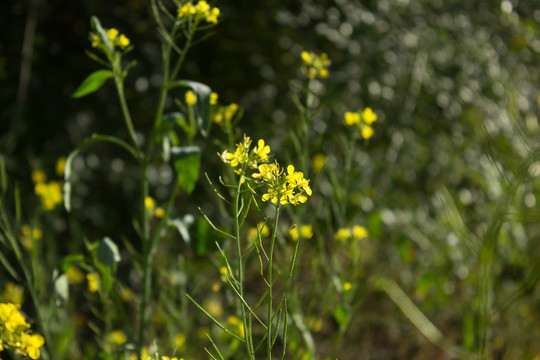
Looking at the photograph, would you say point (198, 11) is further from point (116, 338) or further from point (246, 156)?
point (116, 338)

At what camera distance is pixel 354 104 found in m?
2.08

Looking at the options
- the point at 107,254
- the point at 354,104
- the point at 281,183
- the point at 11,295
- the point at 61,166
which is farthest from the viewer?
the point at 354,104

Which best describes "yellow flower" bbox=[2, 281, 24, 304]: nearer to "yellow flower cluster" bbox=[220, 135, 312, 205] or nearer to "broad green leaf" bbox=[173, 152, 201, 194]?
"broad green leaf" bbox=[173, 152, 201, 194]

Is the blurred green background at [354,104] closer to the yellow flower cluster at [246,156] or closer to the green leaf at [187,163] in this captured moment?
the green leaf at [187,163]

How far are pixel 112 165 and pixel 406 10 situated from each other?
1.32m

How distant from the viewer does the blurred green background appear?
1975 millimetres

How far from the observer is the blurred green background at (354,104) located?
1.97 m

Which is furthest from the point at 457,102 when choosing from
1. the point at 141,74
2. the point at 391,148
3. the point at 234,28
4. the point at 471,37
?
the point at 141,74

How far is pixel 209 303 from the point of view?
2100 millimetres

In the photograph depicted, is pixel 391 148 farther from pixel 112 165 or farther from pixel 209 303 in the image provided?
pixel 112 165

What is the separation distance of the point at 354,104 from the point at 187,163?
1347mm

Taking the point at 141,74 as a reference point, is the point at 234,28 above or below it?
above

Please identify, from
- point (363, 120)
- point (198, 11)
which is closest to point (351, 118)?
point (363, 120)

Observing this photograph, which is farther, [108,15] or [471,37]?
[471,37]
